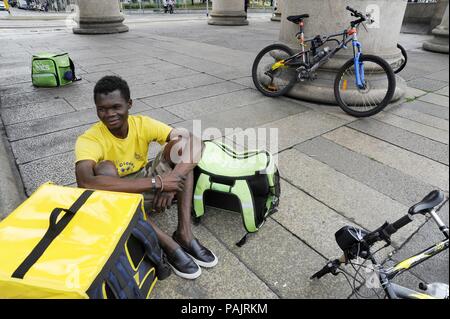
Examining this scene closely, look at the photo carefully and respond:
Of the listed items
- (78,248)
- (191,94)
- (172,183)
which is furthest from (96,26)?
(78,248)

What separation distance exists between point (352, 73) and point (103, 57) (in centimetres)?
636

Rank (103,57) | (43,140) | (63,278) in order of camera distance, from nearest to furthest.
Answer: (63,278) < (43,140) < (103,57)

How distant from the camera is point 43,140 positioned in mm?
3887

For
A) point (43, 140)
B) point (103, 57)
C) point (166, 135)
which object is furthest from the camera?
point (103, 57)

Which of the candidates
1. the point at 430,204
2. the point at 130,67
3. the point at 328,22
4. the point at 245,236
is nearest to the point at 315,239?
the point at 245,236

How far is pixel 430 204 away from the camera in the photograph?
57.5 inches

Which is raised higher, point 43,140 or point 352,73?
point 352,73

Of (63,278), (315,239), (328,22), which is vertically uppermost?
(328,22)

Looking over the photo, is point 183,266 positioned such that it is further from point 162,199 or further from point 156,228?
point 162,199

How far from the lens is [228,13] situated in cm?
1528

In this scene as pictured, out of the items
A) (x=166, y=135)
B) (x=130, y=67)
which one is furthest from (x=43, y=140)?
(x=130, y=67)

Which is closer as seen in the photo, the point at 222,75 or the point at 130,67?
the point at 222,75

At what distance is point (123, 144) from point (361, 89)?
12.5 ft
